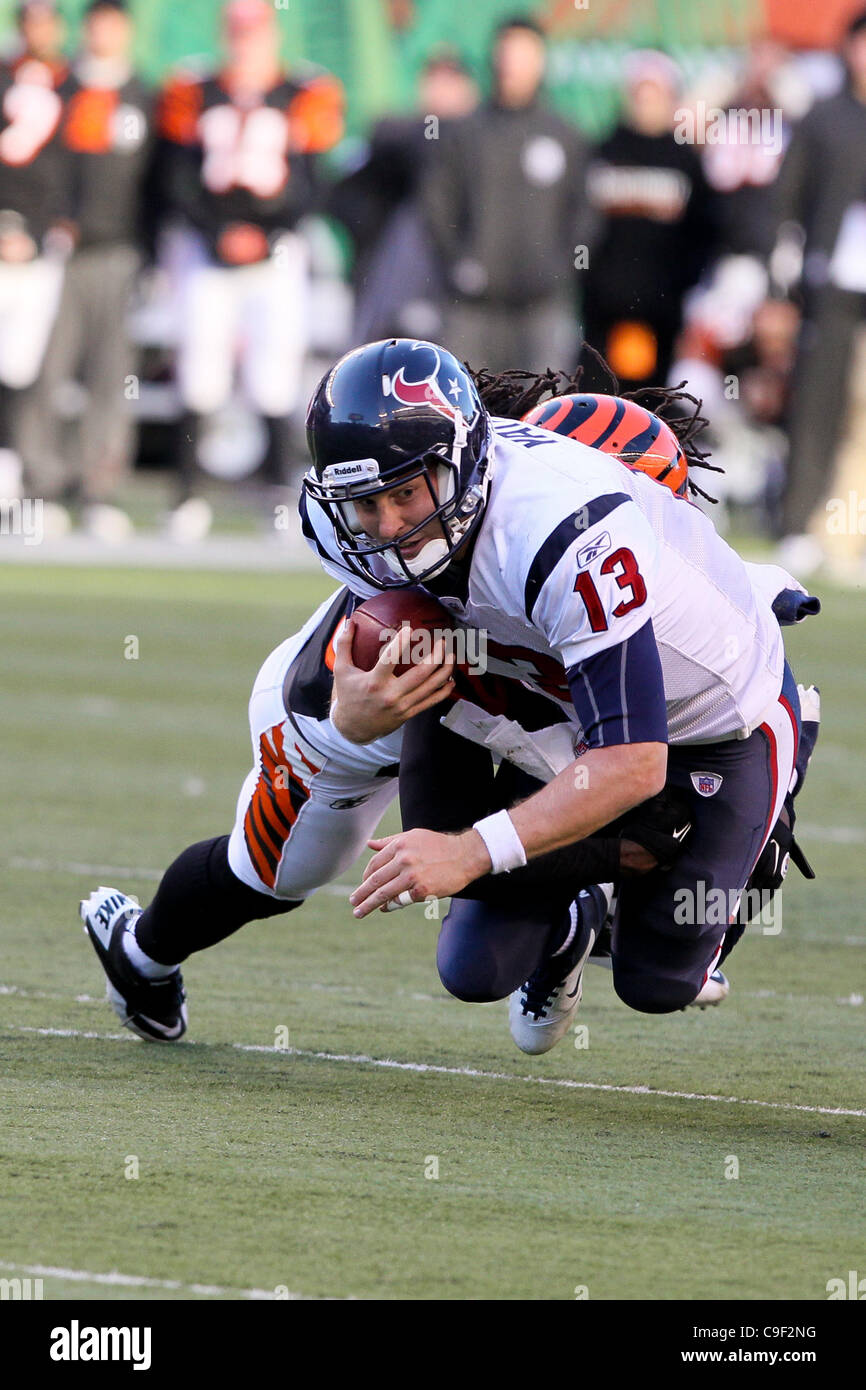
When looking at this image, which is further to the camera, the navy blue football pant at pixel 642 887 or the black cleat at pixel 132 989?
the black cleat at pixel 132 989

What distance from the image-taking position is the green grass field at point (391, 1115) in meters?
3.51

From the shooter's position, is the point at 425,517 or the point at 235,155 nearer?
the point at 425,517

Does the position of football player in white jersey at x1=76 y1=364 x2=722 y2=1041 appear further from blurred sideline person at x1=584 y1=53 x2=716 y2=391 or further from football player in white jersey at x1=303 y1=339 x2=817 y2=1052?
blurred sideline person at x1=584 y1=53 x2=716 y2=391

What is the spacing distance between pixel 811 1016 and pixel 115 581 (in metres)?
8.59

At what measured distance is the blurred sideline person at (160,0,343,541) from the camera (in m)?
15.1

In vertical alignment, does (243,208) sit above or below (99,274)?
above

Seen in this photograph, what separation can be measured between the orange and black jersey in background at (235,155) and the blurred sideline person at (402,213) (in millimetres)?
518

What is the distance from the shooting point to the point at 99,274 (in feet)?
50.4

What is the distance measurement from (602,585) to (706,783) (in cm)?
83

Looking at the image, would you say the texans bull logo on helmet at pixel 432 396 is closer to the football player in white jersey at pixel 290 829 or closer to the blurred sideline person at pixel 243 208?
the football player in white jersey at pixel 290 829

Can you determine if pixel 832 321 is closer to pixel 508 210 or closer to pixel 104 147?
pixel 508 210

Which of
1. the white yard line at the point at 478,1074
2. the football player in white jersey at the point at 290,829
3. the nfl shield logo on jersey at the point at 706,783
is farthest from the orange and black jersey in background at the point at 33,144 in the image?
the nfl shield logo on jersey at the point at 706,783

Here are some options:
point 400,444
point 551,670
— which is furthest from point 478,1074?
point 400,444
